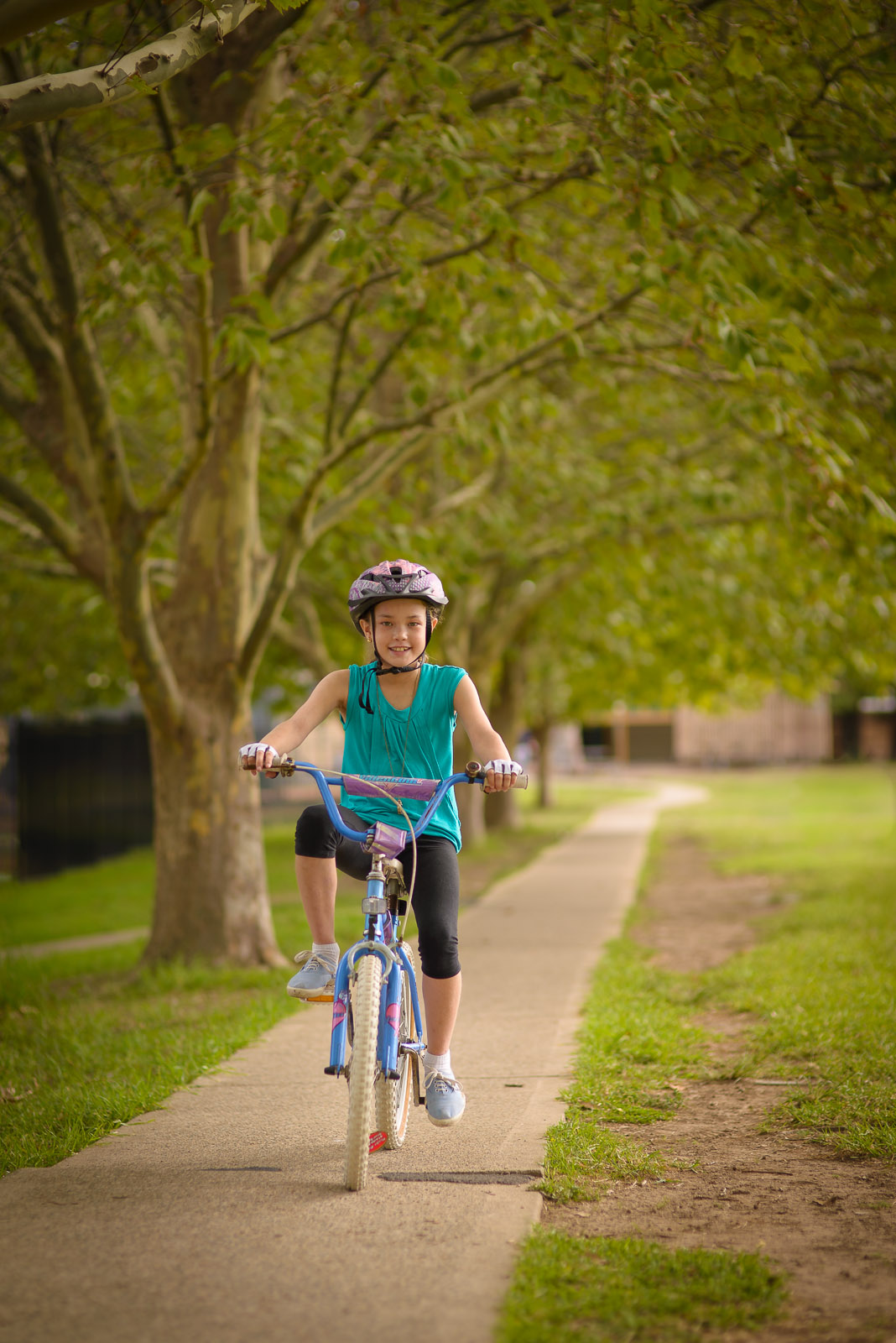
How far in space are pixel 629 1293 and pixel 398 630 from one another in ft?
6.75

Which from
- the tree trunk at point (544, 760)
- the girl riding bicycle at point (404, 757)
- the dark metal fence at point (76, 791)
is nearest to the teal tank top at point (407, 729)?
the girl riding bicycle at point (404, 757)

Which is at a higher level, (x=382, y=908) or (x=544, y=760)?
(x=382, y=908)

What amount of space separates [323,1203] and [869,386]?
726 cm

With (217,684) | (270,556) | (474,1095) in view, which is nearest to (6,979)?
(217,684)

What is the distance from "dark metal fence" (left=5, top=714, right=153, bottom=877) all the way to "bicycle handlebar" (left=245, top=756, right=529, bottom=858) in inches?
542

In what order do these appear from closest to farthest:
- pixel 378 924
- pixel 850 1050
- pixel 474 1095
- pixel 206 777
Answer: pixel 378 924 < pixel 474 1095 < pixel 850 1050 < pixel 206 777

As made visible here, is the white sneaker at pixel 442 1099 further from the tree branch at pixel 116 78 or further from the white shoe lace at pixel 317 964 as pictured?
the tree branch at pixel 116 78

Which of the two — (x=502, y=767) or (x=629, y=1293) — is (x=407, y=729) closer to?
(x=502, y=767)

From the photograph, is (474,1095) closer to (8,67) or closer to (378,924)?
(378,924)

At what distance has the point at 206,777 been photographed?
7.95 m

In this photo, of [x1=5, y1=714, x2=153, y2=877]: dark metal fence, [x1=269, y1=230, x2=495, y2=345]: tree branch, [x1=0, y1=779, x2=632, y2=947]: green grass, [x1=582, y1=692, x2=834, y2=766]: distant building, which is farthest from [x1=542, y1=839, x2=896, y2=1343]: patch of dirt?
[x1=582, y1=692, x2=834, y2=766]: distant building

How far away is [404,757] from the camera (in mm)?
4051

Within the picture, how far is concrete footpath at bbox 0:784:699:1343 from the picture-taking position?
280cm

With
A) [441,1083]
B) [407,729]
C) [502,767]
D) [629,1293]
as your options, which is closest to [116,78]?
[407,729]
